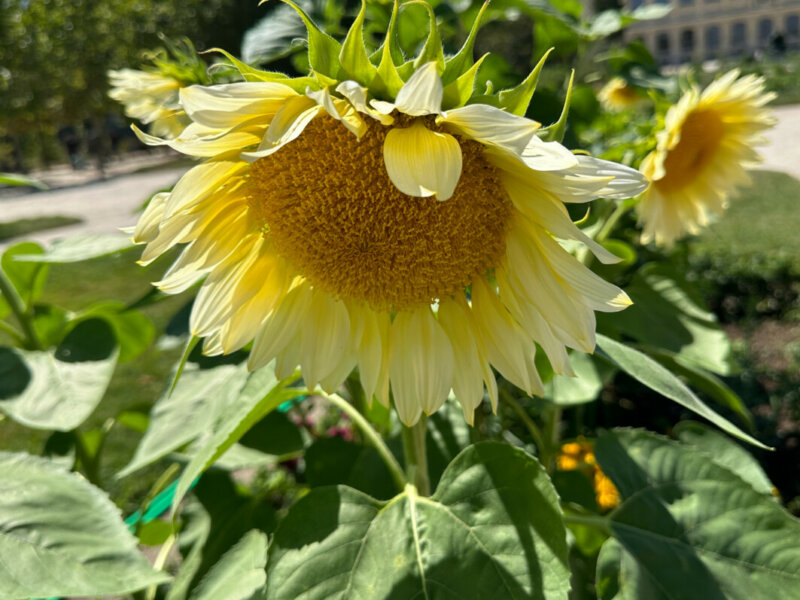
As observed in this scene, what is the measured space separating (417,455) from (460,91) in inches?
17.5

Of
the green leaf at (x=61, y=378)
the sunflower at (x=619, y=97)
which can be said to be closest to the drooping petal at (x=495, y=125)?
the green leaf at (x=61, y=378)

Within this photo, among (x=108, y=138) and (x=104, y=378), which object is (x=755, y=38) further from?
(x=104, y=378)

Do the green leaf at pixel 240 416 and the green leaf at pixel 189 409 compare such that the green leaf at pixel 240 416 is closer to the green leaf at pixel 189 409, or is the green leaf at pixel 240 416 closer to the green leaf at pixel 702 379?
the green leaf at pixel 189 409

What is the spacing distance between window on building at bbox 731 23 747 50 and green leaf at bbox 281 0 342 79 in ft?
166

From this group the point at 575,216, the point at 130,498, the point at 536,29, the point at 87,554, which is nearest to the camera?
the point at 87,554

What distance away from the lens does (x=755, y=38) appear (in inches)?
1745

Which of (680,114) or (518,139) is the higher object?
(518,139)

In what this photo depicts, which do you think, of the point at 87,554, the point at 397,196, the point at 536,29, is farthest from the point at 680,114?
the point at 87,554

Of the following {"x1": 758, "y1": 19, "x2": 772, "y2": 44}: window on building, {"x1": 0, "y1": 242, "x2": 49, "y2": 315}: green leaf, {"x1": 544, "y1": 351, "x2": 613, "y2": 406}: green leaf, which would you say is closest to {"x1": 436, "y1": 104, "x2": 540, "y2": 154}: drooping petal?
{"x1": 544, "y1": 351, "x2": 613, "y2": 406}: green leaf

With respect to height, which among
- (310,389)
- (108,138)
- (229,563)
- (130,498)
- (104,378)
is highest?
(310,389)

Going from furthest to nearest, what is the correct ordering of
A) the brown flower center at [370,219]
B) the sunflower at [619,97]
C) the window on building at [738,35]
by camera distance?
the window on building at [738,35] → the sunflower at [619,97] → the brown flower center at [370,219]

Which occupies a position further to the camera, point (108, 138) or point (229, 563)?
point (108, 138)

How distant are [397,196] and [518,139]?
0.51 ft

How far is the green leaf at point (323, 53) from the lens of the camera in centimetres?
62
